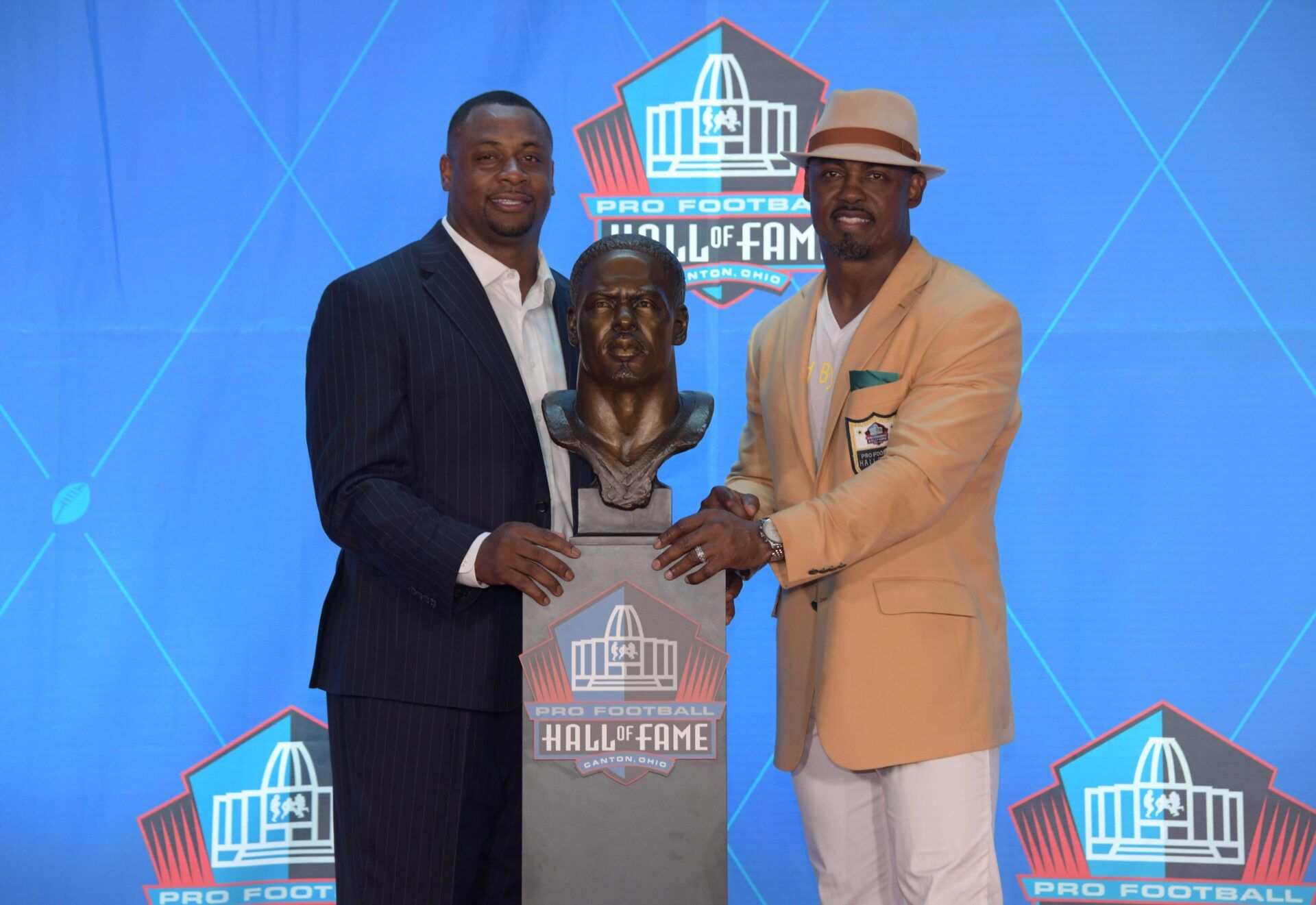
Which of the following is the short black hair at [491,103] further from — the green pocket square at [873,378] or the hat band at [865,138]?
the green pocket square at [873,378]

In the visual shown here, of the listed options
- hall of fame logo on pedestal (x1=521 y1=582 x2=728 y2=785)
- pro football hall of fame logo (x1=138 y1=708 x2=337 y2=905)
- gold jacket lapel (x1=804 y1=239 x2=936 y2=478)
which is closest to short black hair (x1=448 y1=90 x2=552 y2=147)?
gold jacket lapel (x1=804 y1=239 x2=936 y2=478)

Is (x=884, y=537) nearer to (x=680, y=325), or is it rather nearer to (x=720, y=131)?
(x=680, y=325)

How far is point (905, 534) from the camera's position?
7.98 ft

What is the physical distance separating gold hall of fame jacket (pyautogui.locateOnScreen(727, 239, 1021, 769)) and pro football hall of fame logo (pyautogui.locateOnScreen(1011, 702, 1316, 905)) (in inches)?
60.1

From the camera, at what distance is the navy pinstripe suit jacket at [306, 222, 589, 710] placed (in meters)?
2.47

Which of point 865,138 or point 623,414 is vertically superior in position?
point 865,138

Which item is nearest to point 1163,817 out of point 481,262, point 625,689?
point 625,689

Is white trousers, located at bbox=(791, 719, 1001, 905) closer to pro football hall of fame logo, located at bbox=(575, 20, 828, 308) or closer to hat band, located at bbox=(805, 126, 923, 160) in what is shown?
hat band, located at bbox=(805, 126, 923, 160)

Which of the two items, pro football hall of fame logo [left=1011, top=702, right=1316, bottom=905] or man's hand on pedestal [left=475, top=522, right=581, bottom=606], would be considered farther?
pro football hall of fame logo [left=1011, top=702, right=1316, bottom=905]

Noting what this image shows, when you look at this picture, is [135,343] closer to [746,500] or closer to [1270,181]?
[746,500]

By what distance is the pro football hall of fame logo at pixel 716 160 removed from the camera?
391cm

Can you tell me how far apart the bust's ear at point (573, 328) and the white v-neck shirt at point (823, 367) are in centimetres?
55

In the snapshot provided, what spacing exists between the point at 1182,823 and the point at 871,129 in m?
2.61

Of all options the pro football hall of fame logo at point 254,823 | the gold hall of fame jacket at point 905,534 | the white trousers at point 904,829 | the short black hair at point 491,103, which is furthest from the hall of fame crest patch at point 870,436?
the pro football hall of fame logo at point 254,823
